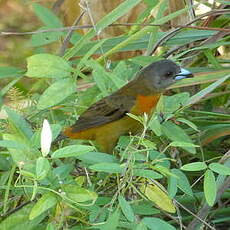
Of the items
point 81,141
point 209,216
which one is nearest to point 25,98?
point 81,141

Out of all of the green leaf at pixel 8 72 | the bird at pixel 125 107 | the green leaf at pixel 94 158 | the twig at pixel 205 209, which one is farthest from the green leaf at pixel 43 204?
the green leaf at pixel 8 72

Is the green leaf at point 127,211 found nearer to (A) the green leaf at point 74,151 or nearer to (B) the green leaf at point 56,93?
(A) the green leaf at point 74,151

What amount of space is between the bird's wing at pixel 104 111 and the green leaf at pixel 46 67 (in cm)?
36

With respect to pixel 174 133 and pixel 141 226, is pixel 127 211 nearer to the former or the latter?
pixel 141 226

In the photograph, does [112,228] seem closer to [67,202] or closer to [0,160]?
[67,202]

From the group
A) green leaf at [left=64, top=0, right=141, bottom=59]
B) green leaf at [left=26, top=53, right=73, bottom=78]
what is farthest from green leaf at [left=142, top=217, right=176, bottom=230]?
green leaf at [left=64, top=0, right=141, bottom=59]

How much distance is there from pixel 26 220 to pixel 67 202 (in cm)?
36

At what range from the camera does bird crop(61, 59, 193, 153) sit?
364 centimetres

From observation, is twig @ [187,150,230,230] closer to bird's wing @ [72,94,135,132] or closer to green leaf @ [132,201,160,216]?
green leaf @ [132,201,160,216]

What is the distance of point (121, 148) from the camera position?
3363 mm

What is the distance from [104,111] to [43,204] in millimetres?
1272

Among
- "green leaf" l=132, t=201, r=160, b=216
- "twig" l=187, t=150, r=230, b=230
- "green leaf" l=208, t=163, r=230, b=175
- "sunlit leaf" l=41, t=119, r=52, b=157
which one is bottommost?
"twig" l=187, t=150, r=230, b=230

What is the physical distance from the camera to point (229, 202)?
3.58 metres

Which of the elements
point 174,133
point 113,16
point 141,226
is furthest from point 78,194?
point 113,16
